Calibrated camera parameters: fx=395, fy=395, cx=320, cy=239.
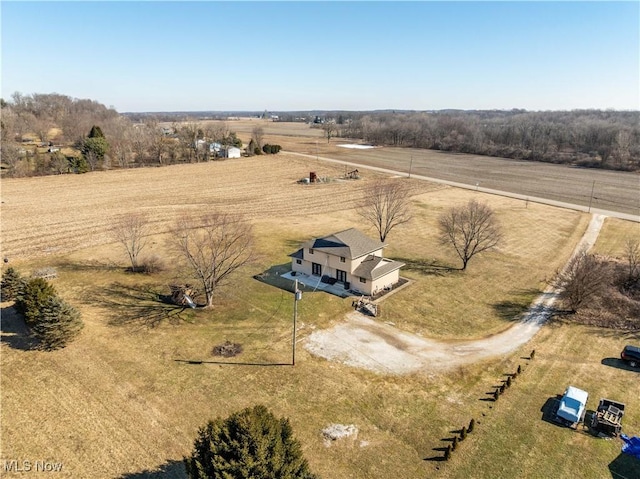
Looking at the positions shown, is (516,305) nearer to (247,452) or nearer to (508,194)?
(247,452)

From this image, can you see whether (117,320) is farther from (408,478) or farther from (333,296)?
(408,478)

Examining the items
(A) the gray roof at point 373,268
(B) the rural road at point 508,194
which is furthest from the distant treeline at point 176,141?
(A) the gray roof at point 373,268

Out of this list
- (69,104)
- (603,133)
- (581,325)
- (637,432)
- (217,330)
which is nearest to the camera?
(637,432)

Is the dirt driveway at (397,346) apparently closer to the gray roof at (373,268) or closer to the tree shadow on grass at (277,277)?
the gray roof at (373,268)

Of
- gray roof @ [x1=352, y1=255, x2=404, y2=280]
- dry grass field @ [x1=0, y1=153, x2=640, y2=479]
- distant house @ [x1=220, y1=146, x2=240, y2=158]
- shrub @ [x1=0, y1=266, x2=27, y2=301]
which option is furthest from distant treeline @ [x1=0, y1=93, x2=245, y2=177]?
gray roof @ [x1=352, y1=255, x2=404, y2=280]

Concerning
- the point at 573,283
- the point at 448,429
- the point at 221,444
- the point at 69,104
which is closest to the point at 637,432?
the point at 448,429

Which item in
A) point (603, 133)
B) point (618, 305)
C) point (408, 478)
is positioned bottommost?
point (408, 478)
